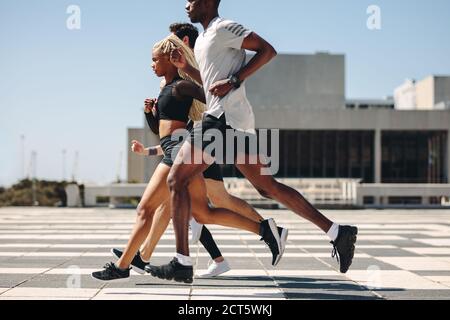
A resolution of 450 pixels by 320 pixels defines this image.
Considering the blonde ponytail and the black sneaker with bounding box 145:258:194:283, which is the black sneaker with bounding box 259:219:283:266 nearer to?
the black sneaker with bounding box 145:258:194:283

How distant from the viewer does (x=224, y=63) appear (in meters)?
4.45

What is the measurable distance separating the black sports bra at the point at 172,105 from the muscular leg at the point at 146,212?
355mm

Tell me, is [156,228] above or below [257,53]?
below

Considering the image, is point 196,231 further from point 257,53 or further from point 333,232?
point 257,53

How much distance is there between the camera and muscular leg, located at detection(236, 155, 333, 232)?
4.63 m

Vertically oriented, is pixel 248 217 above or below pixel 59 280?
above

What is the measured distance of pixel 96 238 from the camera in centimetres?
952

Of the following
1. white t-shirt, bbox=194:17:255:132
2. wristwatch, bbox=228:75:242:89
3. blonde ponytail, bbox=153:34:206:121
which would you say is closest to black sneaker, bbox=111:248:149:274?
blonde ponytail, bbox=153:34:206:121

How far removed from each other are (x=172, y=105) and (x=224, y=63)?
0.50 metres

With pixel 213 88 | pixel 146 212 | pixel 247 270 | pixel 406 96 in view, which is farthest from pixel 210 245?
pixel 406 96

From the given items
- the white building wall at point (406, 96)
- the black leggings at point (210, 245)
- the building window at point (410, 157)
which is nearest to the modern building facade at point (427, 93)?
the white building wall at point (406, 96)

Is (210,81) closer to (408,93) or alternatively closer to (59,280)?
(59,280)
